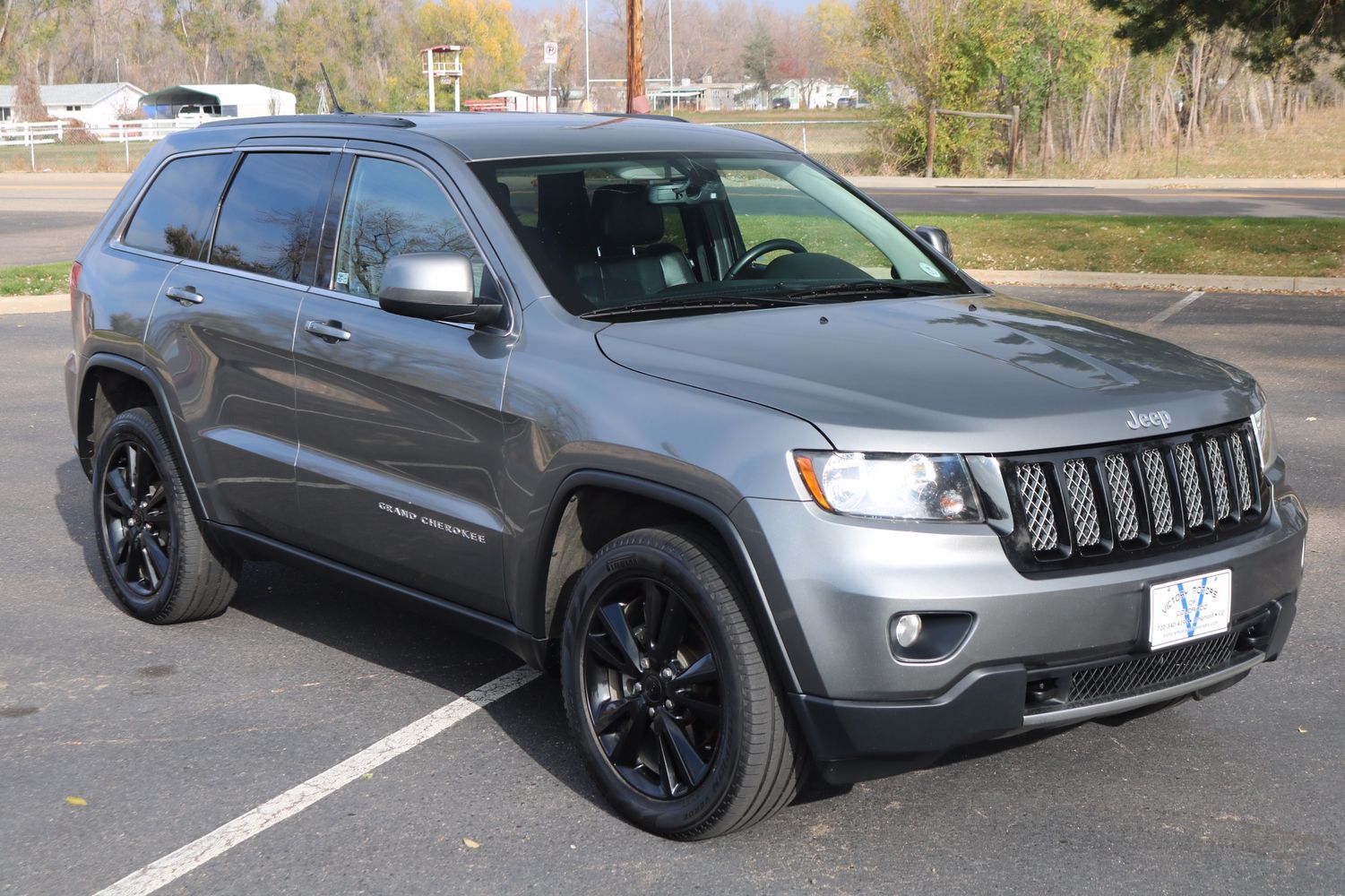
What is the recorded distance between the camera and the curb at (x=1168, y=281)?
15859mm

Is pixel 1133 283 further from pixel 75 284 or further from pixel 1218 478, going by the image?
pixel 1218 478

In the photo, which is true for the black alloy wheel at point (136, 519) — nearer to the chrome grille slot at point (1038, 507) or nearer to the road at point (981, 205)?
the chrome grille slot at point (1038, 507)

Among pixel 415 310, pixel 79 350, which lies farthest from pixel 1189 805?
pixel 79 350

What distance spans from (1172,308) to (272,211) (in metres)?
11.1

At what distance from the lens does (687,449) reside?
12.2 feet

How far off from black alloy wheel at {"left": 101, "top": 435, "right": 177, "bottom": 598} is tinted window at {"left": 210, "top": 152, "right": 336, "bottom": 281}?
913 millimetres

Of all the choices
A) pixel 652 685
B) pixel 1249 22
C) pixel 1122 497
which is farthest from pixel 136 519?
pixel 1249 22

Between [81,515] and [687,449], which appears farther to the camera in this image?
[81,515]

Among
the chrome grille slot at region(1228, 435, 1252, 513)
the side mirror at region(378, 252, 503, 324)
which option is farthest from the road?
the chrome grille slot at region(1228, 435, 1252, 513)

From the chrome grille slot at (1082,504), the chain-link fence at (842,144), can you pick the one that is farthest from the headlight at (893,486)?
the chain-link fence at (842,144)

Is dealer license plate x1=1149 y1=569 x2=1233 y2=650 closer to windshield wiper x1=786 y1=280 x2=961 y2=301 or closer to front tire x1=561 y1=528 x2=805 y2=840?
front tire x1=561 y1=528 x2=805 y2=840

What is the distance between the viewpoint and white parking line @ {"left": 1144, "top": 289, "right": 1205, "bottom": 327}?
44.7ft

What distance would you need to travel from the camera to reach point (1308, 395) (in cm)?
1006

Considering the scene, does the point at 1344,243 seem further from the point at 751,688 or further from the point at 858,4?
the point at 858,4
